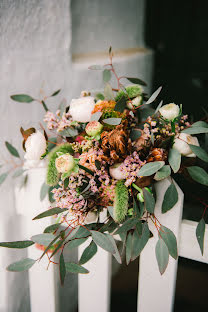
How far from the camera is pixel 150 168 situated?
0.58 m

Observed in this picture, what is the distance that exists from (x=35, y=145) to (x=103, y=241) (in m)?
0.26

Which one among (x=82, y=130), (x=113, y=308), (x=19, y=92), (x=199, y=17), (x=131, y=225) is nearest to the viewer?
(x=131, y=225)

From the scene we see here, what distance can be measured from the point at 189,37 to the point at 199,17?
15 centimetres

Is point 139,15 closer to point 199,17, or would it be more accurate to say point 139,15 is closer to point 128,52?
point 128,52

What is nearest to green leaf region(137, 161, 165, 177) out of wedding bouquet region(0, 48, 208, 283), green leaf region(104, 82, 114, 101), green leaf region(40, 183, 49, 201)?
wedding bouquet region(0, 48, 208, 283)

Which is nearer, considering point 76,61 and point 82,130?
point 82,130

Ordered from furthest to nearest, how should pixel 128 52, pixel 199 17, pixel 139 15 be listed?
pixel 199 17 < pixel 139 15 < pixel 128 52

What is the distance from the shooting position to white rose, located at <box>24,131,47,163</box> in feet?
2.11

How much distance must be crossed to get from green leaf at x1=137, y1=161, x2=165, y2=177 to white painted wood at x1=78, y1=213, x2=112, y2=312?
8.1 inches

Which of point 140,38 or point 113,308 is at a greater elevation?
point 140,38

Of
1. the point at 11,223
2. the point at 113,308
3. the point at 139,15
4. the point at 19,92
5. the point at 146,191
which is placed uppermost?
the point at 139,15

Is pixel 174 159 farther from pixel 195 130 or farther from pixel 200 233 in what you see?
pixel 200 233

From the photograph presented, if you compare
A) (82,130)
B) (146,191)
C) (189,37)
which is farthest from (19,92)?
(189,37)

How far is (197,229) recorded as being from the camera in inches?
25.5
